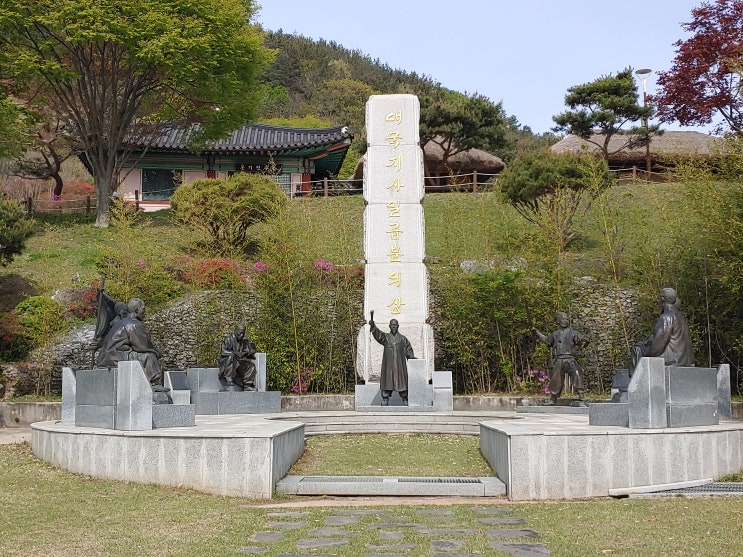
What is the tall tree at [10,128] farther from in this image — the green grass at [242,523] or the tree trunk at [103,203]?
the green grass at [242,523]

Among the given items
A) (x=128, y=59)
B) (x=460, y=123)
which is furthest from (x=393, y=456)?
(x=460, y=123)

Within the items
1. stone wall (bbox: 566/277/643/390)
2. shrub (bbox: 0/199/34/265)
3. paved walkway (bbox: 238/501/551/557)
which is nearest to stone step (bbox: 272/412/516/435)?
stone wall (bbox: 566/277/643/390)

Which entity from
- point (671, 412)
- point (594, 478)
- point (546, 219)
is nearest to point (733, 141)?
point (546, 219)

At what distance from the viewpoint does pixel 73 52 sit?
20812 millimetres

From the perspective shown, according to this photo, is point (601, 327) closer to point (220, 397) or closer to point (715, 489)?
point (220, 397)

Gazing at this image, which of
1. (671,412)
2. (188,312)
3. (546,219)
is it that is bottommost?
(671,412)

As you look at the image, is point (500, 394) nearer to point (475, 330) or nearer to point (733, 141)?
point (475, 330)

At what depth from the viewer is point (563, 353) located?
1010cm

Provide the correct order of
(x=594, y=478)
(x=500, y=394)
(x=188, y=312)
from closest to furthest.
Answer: (x=594, y=478) → (x=500, y=394) → (x=188, y=312)

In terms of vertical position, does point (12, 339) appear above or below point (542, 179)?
below

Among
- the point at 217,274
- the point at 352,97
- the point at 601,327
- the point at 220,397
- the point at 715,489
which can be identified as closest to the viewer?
the point at 715,489

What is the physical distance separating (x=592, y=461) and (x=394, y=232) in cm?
674

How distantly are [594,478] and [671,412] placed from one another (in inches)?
49.9

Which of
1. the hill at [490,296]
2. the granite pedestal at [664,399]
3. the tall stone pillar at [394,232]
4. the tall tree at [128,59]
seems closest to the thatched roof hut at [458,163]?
the tall tree at [128,59]
